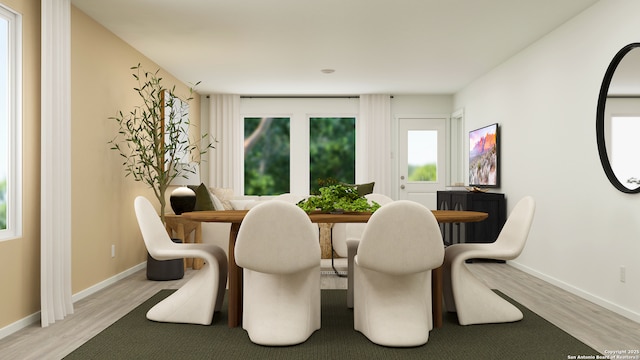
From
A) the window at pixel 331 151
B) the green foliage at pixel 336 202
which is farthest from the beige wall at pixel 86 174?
the window at pixel 331 151

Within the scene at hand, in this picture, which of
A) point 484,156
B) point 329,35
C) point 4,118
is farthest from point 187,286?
point 484,156

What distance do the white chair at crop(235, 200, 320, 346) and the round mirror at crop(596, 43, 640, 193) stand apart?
2.37 m

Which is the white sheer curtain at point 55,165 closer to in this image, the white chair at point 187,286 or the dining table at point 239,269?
the white chair at point 187,286

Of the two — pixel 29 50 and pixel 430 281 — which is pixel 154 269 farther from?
pixel 430 281

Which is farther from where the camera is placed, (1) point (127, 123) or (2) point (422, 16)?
(1) point (127, 123)

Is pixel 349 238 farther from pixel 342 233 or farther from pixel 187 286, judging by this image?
pixel 187 286

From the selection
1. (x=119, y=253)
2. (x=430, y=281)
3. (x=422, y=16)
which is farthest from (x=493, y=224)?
(x=119, y=253)

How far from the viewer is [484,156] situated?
6762mm

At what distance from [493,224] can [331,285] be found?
2494 millimetres

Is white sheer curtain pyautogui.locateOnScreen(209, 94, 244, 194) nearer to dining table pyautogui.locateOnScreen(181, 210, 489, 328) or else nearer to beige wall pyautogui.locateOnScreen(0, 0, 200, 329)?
beige wall pyautogui.locateOnScreen(0, 0, 200, 329)

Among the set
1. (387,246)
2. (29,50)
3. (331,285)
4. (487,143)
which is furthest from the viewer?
(487,143)

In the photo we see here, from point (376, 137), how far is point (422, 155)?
86cm

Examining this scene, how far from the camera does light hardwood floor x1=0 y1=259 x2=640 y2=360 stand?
294cm

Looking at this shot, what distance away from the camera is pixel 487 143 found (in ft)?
21.8
